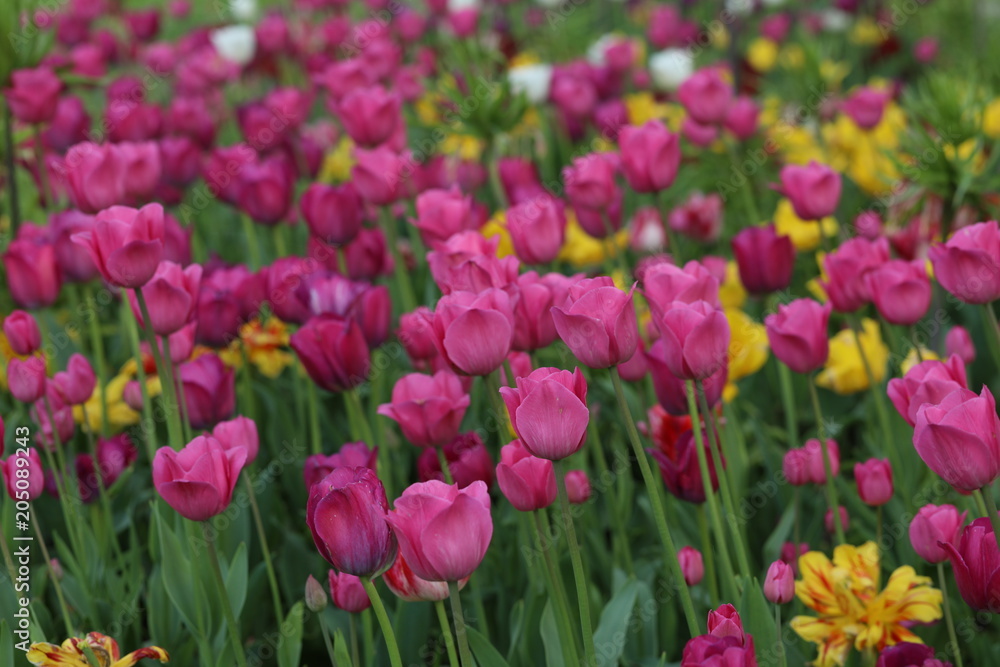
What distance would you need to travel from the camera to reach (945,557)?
4.30 ft

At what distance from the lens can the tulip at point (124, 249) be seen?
141cm

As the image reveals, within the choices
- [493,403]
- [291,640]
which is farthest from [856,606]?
[291,640]

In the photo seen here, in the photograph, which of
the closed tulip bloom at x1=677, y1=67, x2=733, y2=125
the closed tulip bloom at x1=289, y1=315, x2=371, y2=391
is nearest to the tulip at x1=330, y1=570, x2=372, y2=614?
the closed tulip bloom at x1=289, y1=315, x2=371, y2=391

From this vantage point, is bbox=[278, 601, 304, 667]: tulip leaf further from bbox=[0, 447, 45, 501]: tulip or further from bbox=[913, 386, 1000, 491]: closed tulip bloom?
bbox=[913, 386, 1000, 491]: closed tulip bloom

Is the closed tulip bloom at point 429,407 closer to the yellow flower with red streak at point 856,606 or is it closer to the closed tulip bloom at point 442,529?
the closed tulip bloom at point 442,529

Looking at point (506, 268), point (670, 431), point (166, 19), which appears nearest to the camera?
point (506, 268)

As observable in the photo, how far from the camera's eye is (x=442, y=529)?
1001 mm

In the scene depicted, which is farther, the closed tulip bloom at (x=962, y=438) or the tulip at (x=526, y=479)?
the tulip at (x=526, y=479)

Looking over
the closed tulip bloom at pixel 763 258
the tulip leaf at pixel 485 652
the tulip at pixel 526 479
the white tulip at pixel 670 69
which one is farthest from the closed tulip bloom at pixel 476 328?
the white tulip at pixel 670 69

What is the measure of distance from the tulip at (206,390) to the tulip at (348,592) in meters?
0.51

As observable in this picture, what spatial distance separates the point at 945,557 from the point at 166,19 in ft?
25.6

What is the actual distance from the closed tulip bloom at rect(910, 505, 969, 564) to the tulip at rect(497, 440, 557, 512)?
47 cm

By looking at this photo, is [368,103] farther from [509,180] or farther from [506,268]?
[506,268]

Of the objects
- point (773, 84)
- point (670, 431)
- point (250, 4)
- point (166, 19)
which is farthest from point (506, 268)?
point (166, 19)
